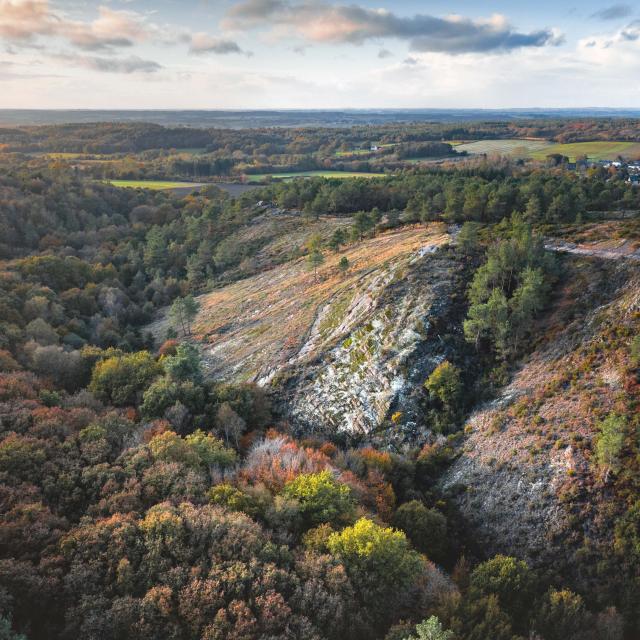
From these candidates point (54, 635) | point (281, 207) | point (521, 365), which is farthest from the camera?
point (281, 207)

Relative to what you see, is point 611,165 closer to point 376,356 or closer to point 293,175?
point 293,175

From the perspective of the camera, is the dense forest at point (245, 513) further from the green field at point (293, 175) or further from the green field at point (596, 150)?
the green field at point (596, 150)

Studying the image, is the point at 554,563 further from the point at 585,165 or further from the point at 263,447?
the point at 585,165

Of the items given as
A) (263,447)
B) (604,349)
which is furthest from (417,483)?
(604,349)

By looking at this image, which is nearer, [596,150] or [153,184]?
[153,184]

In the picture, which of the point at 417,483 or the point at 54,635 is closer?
the point at 54,635

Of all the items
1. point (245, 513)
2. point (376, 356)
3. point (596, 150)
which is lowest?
point (245, 513)

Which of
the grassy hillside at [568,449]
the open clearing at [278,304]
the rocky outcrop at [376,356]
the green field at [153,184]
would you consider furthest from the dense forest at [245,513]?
the green field at [153,184]

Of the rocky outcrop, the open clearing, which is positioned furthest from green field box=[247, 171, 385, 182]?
the rocky outcrop

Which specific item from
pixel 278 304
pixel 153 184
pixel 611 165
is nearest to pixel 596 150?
pixel 611 165
